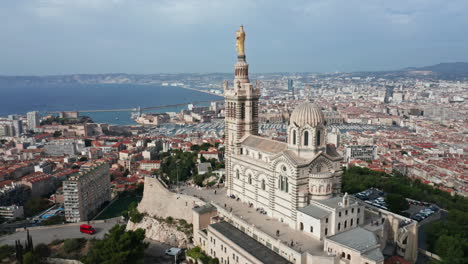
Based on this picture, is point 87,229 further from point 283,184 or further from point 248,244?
point 283,184

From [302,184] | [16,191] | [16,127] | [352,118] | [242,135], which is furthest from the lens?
[352,118]

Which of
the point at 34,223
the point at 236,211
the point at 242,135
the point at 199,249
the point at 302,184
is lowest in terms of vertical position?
the point at 34,223

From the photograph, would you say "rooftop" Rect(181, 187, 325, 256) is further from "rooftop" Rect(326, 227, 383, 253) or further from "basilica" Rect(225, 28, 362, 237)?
"rooftop" Rect(326, 227, 383, 253)

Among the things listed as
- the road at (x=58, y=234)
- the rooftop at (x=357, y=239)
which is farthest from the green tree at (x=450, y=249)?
the road at (x=58, y=234)

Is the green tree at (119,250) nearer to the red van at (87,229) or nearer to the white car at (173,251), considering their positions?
the white car at (173,251)

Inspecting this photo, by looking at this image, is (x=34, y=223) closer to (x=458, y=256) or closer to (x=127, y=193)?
(x=127, y=193)

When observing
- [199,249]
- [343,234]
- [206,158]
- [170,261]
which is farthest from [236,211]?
[206,158]
